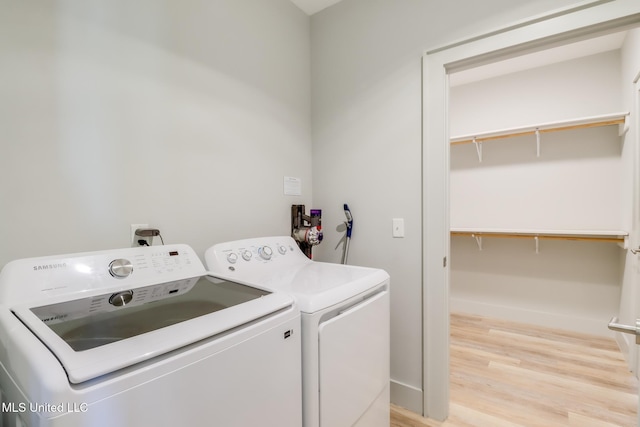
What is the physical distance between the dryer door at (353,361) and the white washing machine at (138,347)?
0.13 m

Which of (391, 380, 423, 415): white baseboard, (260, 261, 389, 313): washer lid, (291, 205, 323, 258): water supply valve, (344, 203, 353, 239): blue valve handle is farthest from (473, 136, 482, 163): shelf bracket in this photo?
(391, 380, 423, 415): white baseboard

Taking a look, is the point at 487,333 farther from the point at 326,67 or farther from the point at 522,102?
the point at 326,67

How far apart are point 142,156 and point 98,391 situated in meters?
1.03

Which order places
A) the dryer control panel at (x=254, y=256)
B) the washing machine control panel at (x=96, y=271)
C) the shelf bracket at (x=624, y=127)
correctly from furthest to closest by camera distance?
the shelf bracket at (x=624, y=127) → the dryer control panel at (x=254, y=256) → the washing machine control panel at (x=96, y=271)

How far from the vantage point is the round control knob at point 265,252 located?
1.57 meters

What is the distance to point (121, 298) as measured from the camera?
3.08 feet

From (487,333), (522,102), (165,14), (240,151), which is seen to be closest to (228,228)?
(240,151)

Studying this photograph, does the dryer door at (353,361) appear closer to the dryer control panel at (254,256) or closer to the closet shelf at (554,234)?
the dryer control panel at (254,256)

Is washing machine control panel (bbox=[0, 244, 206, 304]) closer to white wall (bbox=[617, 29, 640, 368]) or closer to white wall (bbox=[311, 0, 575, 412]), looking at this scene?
white wall (bbox=[311, 0, 575, 412])

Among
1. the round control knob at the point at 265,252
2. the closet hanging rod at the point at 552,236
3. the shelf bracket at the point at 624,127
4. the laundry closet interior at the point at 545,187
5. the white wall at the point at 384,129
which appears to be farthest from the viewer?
the laundry closet interior at the point at 545,187

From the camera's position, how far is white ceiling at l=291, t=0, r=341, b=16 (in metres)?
2.02

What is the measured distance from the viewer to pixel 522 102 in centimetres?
297

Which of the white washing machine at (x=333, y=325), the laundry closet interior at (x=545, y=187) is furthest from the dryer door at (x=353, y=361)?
the laundry closet interior at (x=545, y=187)

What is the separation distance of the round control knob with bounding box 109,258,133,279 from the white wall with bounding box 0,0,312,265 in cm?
15
